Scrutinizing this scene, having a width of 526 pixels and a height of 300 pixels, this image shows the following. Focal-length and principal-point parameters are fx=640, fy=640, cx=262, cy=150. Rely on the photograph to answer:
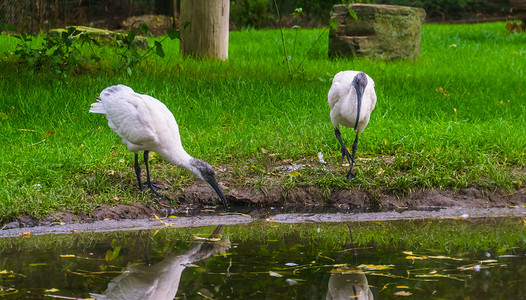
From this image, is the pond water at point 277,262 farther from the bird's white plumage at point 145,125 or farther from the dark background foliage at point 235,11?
the dark background foliage at point 235,11

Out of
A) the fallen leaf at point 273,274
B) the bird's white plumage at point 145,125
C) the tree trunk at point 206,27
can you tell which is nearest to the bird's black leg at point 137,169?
the bird's white plumage at point 145,125

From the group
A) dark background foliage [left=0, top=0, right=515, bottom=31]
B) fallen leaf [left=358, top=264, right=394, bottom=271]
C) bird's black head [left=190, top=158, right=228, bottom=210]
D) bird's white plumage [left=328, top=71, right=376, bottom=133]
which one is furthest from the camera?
dark background foliage [left=0, top=0, right=515, bottom=31]

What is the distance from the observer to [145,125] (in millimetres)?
4918

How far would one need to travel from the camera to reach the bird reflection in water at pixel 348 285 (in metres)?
3.41

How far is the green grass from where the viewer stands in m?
5.31

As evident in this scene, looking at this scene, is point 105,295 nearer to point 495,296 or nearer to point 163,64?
point 495,296

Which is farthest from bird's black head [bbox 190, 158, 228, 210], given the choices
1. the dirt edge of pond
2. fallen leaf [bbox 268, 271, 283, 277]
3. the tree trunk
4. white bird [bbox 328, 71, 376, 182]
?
the tree trunk

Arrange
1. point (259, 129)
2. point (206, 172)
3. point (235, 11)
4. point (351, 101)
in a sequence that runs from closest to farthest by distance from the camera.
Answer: point (206, 172) → point (351, 101) → point (259, 129) → point (235, 11)

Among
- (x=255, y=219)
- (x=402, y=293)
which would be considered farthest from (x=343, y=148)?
(x=402, y=293)

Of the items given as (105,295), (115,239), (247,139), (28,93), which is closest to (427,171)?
(247,139)

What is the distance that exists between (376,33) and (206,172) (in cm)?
608

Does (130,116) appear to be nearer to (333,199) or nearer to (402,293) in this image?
(333,199)

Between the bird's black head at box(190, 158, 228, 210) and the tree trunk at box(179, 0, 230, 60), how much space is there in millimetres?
4835

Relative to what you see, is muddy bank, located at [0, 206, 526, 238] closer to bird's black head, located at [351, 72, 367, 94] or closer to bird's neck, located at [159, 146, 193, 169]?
bird's neck, located at [159, 146, 193, 169]
